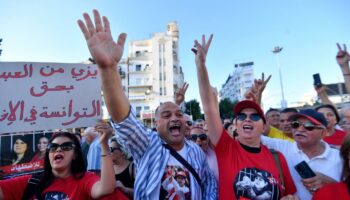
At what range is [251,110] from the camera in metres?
2.61

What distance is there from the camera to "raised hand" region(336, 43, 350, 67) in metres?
3.78

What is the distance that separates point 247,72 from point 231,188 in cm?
9338

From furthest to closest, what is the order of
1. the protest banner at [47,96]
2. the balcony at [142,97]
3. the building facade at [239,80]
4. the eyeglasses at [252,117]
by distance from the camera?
the building facade at [239,80], the balcony at [142,97], the protest banner at [47,96], the eyeglasses at [252,117]

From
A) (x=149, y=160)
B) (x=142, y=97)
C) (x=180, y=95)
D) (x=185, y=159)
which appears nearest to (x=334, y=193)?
(x=185, y=159)

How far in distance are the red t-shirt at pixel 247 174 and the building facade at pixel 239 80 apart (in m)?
81.0

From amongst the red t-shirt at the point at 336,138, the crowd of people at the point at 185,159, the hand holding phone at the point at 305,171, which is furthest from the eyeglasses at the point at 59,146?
the red t-shirt at the point at 336,138

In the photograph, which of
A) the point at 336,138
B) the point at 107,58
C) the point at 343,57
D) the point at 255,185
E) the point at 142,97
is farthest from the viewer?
the point at 142,97

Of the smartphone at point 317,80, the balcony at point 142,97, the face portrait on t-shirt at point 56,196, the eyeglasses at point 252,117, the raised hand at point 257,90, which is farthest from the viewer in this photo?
the balcony at point 142,97

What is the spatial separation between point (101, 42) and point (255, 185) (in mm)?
1759

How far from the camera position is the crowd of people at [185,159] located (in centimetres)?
208

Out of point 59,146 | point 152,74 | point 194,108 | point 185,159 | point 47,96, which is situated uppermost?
point 152,74

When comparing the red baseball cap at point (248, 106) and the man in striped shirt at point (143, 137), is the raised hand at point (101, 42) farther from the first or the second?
the red baseball cap at point (248, 106)

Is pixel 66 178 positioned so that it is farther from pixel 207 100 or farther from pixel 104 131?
pixel 207 100

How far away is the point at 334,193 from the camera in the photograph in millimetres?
1885
